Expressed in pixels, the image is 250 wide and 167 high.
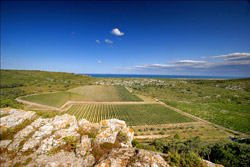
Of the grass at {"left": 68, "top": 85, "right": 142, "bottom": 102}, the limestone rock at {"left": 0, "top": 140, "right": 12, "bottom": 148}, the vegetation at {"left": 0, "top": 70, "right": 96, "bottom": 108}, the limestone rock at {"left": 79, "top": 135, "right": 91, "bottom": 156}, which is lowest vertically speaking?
the grass at {"left": 68, "top": 85, "right": 142, "bottom": 102}

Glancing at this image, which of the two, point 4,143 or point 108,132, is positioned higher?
point 108,132

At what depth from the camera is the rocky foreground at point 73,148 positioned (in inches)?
Result: 209

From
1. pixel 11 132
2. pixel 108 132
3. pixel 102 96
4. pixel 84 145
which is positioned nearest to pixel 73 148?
pixel 84 145

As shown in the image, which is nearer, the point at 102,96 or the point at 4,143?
the point at 4,143

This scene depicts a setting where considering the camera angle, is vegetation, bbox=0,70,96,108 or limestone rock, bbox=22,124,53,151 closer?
limestone rock, bbox=22,124,53,151

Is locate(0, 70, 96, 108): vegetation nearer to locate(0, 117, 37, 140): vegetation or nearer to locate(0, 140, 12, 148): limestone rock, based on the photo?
locate(0, 117, 37, 140): vegetation

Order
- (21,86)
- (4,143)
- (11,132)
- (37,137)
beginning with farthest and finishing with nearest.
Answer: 1. (21,86)
2. (11,132)
3. (37,137)
4. (4,143)

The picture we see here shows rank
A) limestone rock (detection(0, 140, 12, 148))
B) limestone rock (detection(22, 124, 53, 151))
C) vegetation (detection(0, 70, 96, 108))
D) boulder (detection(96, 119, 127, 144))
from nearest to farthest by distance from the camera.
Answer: limestone rock (detection(22, 124, 53, 151)) < limestone rock (detection(0, 140, 12, 148)) < boulder (detection(96, 119, 127, 144)) < vegetation (detection(0, 70, 96, 108))

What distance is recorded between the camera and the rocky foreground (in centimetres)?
530

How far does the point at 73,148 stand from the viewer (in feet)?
22.3

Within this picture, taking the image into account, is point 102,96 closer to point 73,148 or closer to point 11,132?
point 11,132

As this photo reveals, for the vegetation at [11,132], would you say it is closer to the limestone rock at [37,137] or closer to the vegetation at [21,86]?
the limestone rock at [37,137]

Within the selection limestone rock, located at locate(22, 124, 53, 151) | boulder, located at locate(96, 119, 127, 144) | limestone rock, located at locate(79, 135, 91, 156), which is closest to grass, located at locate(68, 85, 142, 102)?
limestone rock, located at locate(22, 124, 53, 151)

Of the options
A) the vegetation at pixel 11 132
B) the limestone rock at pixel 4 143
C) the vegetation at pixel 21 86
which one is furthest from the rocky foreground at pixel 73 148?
the vegetation at pixel 21 86
